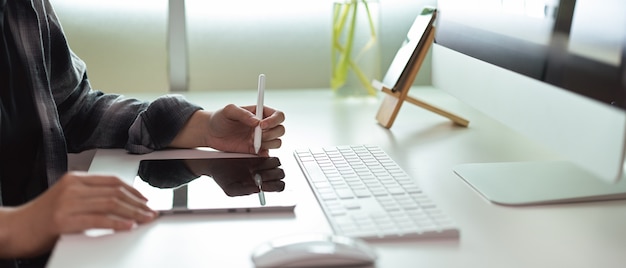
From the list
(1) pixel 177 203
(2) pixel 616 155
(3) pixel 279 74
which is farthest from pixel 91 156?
(2) pixel 616 155

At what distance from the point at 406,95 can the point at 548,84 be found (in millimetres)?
546

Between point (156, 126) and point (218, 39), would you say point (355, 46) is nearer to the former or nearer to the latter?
point (218, 39)

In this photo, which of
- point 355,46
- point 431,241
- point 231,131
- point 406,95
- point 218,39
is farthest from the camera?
point 218,39

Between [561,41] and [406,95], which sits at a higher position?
[561,41]

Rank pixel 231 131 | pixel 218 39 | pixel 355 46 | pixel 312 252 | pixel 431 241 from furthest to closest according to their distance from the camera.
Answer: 1. pixel 218 39
2. pixel 355 46
3. pixel 231 131
4. pixel 431 241
5. pixel 312 252

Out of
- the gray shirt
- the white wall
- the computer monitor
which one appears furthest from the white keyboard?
the white wall

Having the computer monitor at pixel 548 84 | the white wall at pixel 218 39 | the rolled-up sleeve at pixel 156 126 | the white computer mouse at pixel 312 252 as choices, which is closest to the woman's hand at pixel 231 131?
the rolled-up sleeve at pixel 156 126

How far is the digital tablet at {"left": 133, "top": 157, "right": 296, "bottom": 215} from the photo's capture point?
3.47 feet

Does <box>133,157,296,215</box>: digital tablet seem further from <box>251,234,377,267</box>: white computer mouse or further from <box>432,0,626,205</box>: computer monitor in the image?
<box>432,0,626,205</box>: computer monitor

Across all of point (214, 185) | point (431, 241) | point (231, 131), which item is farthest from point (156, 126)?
point (431, 241)

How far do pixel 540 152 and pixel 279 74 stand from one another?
735 mm

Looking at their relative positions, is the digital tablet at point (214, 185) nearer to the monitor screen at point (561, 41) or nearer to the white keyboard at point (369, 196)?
the white keyboard at point (369, 196)

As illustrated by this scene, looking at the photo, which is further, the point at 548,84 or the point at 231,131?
the point at 231,131

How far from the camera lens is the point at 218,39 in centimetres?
196
